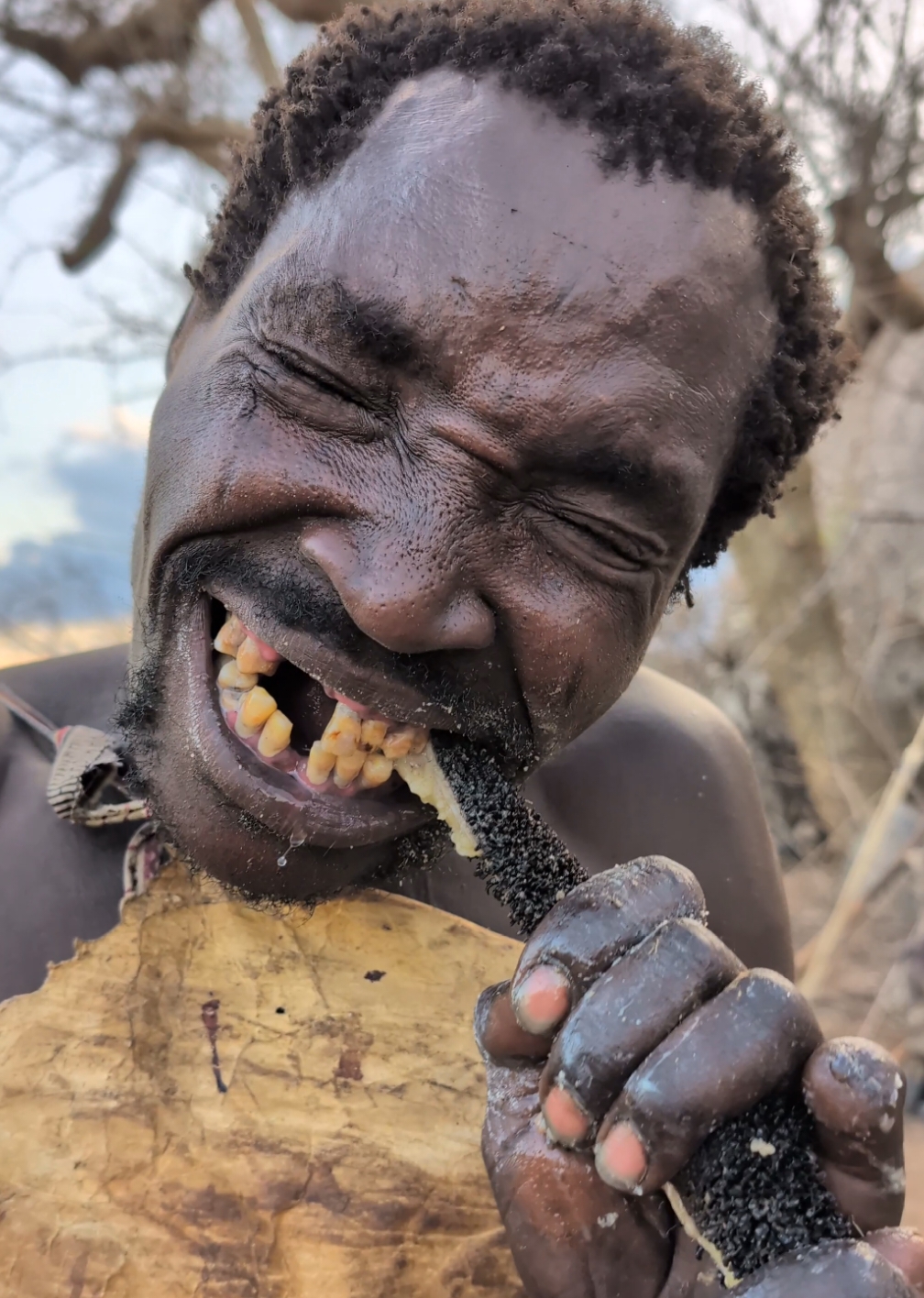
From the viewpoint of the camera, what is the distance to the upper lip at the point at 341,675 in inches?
47.4

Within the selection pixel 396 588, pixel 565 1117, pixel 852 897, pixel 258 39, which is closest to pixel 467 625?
pixel 396 588

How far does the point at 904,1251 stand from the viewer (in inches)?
35.0

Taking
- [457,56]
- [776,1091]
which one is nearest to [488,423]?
[457,56]

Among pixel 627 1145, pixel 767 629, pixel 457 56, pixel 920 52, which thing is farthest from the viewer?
pixel 767 629

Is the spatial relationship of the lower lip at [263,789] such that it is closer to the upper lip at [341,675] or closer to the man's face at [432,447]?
the man's face at [432,447]

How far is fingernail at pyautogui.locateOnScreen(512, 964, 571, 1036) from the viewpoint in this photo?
3.14 feet

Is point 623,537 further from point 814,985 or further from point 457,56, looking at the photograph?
point 814,985

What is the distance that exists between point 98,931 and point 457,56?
154cm

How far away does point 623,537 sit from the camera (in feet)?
4.35

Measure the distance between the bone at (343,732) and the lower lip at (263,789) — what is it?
3.3 inches

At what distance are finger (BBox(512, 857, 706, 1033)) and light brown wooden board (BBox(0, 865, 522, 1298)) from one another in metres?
0.55

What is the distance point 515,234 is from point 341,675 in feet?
1.96

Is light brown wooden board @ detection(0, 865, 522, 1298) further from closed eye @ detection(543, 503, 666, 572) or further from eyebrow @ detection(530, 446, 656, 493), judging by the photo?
eyebrow @ detection(530, 446, 656, 493)

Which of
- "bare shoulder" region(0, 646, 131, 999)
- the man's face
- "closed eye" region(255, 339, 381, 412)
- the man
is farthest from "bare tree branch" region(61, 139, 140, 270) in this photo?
"closed eye" region(255, 339, 381, 412)
